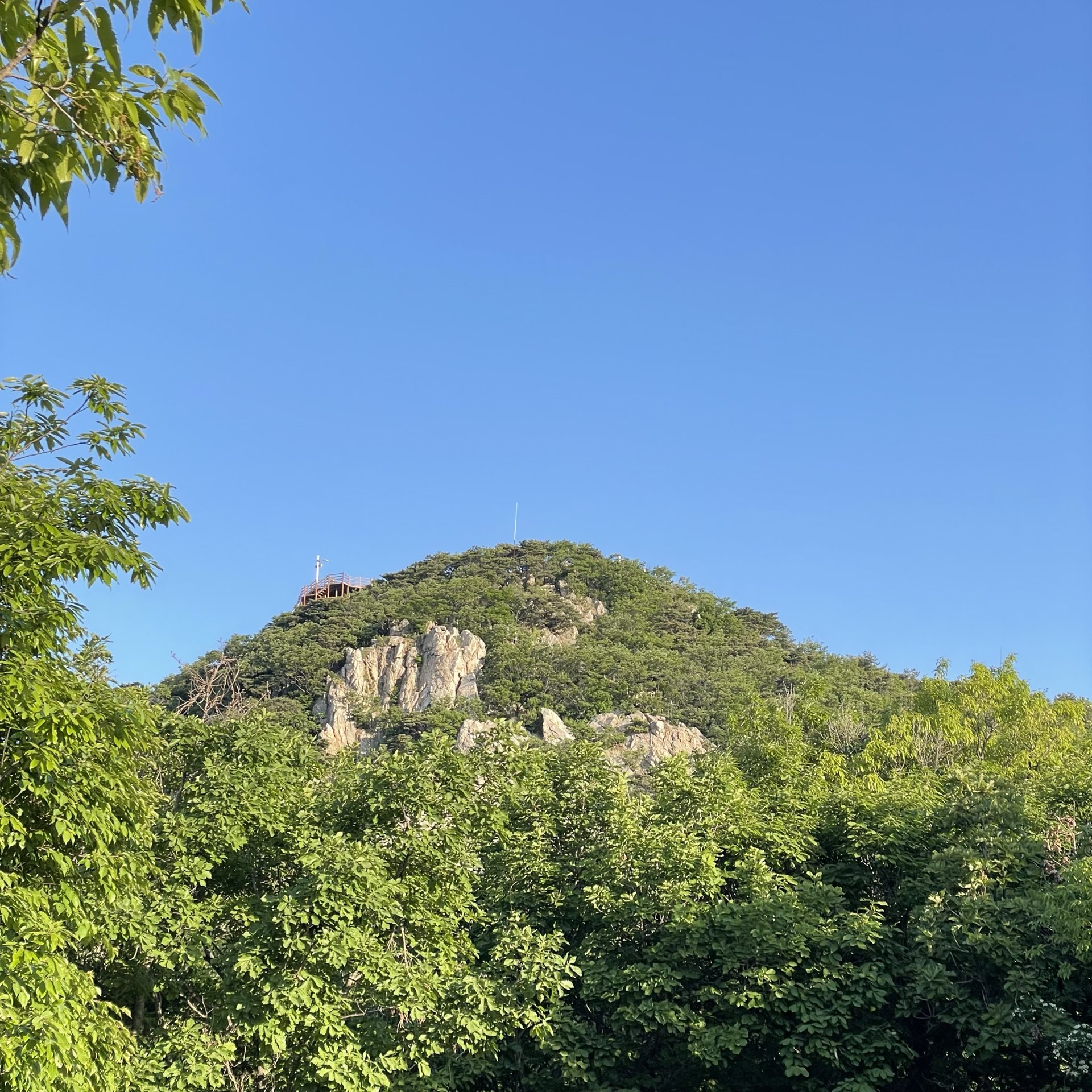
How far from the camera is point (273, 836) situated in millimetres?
10680

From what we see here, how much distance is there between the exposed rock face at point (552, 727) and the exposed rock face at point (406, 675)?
7.01 metres

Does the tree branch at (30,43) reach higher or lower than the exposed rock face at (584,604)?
lower

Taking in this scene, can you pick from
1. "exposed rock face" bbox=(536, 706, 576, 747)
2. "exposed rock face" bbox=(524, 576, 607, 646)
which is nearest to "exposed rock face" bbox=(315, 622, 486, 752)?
"exposed rock face" bbox=(536, 706, 576, 747)

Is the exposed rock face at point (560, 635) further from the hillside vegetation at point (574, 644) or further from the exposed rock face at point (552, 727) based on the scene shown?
the exposed rock face at point (552, 727)

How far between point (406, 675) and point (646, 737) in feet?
59.4

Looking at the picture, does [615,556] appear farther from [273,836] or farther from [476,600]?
[273,836]

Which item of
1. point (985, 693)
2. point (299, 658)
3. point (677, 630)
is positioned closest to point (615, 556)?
point (677, 630)

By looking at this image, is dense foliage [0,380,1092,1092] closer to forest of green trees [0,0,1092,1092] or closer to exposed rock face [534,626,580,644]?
forest of green trees [0,0,1092,1092]

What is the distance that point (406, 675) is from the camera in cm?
6112

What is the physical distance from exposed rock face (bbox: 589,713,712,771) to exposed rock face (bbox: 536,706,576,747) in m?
1.61

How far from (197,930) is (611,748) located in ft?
126

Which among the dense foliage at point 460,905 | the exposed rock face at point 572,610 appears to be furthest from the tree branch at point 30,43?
the exposed rock face at point 572,610

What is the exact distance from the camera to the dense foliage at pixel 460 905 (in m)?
5.91

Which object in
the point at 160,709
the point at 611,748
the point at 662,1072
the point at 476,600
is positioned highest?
the point at 476,600
